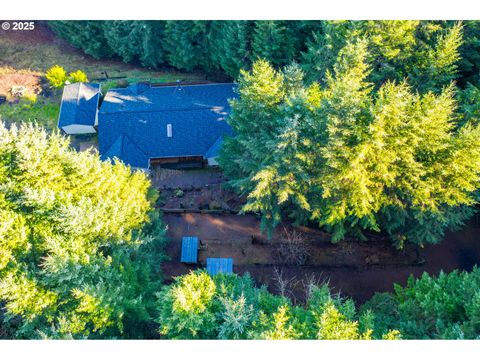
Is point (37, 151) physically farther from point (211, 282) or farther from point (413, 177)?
point (413, 177)

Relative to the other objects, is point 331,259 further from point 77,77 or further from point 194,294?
point 77,77

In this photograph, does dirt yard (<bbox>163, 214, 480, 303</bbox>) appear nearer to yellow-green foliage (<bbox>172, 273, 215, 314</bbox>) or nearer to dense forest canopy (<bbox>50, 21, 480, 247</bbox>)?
dense forest canopy (<bbox>50, 21, 480, 247</bbox>)

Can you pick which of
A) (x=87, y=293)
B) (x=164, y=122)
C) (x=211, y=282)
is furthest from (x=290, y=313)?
(x=164, y=122)

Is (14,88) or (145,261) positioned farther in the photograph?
(14,88)

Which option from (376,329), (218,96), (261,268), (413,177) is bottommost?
(261,268)

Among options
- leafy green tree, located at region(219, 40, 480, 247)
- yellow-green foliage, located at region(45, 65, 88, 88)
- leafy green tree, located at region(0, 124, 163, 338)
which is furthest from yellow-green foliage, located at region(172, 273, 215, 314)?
yellow-green foliage, located at region(45, 65, 88, 88)

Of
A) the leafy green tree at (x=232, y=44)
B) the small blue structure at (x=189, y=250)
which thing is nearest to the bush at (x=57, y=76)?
the leafy green tree at (x=232, y=44)
